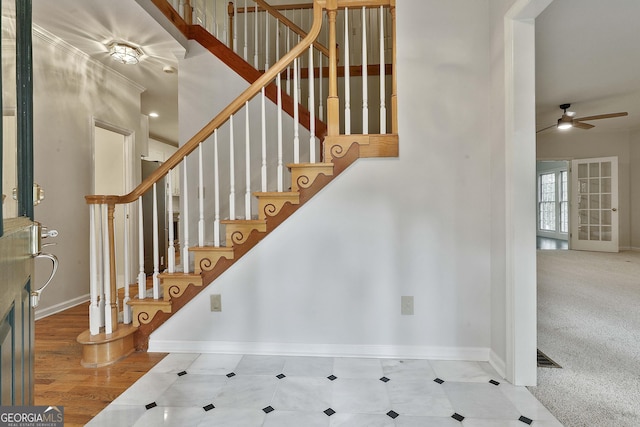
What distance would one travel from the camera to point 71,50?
130 inches

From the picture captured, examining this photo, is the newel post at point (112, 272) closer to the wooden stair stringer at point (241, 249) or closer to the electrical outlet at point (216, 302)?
the wooden stair stringer at point (241, 249)

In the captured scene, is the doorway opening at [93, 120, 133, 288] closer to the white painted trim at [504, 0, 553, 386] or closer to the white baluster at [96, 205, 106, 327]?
the white baluster at [96, 205, 106, 327]

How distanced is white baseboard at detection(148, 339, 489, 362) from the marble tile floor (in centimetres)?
5

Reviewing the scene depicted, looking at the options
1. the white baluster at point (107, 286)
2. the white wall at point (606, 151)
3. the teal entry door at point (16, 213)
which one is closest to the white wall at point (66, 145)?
the white baluster at point (107, 286)

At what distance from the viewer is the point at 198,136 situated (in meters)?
2.30

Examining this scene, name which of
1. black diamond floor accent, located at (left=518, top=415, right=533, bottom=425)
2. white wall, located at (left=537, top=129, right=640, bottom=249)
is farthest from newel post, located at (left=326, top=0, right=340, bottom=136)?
white wall, located at (left=537, top=129, right=640, bottom=249)

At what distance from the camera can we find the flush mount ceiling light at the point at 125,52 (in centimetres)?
307

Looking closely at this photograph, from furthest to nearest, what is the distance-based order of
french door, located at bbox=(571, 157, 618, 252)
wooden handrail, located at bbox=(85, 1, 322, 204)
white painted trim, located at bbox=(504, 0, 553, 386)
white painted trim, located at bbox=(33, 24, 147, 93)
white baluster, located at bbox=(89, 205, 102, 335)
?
french door, located at bbox=(571, 157, 618, 252), white painted trim, located at bbox=(33, 24, 147, 93), wooden handrail, located at bbox=(85, 1, 322, 204), white baluster, located at bbox=(89, 205, 102, 335), white painted trim, located at bbox=(504, 0, 553, 386)

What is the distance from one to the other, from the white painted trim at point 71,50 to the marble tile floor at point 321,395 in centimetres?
325

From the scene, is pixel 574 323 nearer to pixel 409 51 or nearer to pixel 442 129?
pixel 442 129

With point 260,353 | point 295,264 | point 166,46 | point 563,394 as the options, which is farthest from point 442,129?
point 166,46

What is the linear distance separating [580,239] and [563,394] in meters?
6.74

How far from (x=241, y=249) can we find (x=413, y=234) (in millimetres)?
1255

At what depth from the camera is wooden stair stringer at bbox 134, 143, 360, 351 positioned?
2254 millimetres
